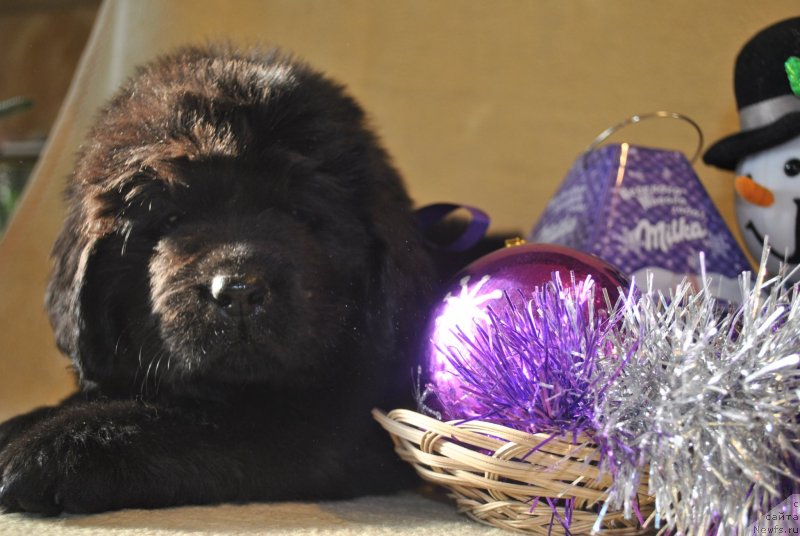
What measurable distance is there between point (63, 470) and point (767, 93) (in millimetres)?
1585

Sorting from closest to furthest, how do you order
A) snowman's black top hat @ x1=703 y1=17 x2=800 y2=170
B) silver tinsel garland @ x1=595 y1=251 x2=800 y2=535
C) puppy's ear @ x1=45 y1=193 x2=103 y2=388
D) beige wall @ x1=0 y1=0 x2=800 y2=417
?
silver tinsel garland @ x1=595 y1=251 x2=800 y2=535 < puppy's ear @ x1=45 y1=193 x2=103 y2=388 < snowman's black top hat @ x1=703 y1=17 x2=800 y2=170 < beige wall @ x1=0 y1=0 x2=800 y2=417

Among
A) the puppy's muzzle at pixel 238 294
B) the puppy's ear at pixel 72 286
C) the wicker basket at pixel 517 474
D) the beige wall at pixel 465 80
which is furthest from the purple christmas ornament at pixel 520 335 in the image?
the beige wall at pixel 465 80

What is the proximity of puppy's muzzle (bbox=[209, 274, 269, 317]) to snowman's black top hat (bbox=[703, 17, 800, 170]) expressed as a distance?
3.64 feet

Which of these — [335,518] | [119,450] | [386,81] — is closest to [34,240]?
[386,81]

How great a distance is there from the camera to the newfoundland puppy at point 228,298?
4.47 feet

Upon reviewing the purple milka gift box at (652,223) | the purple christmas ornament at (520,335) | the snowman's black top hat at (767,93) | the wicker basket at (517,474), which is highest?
the snowman's black top hat at (767,93)

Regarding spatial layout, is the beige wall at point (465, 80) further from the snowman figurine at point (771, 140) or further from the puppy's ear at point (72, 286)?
the puppy's ear at point (72, 286)

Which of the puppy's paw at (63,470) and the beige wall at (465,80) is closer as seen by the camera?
the puppy's paw at (63,470)

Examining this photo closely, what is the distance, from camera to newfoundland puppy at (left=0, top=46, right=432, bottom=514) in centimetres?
136

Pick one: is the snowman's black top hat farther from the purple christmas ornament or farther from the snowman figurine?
the purple christmas ornament

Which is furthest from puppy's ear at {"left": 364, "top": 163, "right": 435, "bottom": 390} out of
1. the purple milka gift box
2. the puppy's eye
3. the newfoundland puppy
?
the puppy's eye

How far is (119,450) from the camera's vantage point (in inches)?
51.3

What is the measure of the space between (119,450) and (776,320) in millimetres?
1020

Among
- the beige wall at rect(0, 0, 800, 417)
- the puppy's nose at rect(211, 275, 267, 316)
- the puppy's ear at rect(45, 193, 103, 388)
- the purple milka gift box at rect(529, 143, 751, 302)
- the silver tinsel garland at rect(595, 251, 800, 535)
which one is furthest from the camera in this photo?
the beige wall at rect(0, 0, 800, 417)
